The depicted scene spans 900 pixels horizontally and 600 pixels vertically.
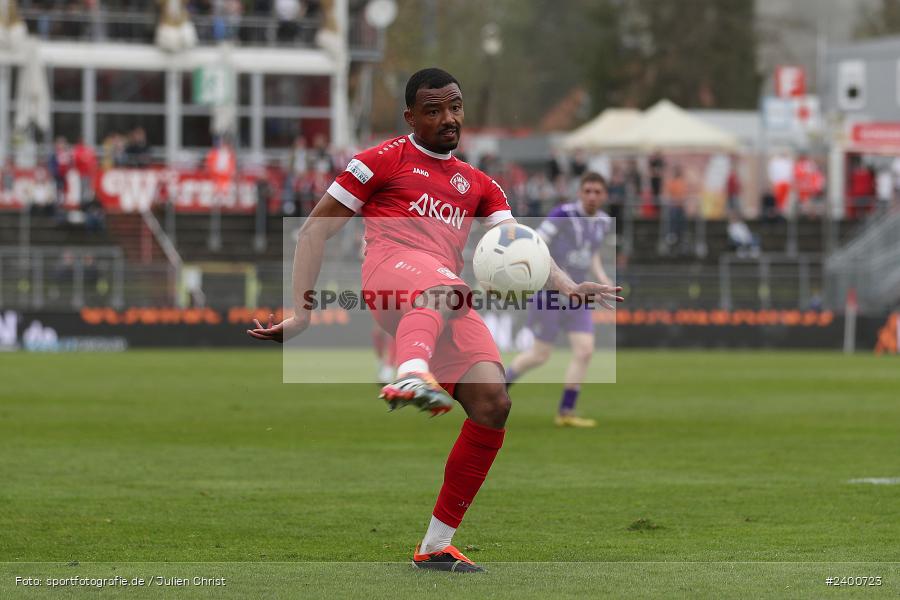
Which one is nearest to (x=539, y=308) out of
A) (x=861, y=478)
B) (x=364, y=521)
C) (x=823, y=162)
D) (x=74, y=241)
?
(x=861, y=478)

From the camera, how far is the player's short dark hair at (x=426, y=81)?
26.6 ft

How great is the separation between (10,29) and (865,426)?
31822mm

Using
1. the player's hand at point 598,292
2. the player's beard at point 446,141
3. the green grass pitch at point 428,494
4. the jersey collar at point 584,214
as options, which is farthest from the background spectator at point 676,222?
the player's beard at point 446,141

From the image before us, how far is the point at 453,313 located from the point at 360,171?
2.71 ft

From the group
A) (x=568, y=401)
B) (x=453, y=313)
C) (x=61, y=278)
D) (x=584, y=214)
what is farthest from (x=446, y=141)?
(x=61, y=278)

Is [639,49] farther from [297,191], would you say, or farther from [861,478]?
[861,478]

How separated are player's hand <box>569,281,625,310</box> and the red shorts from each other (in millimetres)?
538

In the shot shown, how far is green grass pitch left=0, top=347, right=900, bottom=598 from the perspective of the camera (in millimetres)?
7945

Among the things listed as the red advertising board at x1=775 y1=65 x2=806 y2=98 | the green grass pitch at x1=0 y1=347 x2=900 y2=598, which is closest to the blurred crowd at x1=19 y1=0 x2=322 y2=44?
the red advertising board at x1=775 y1=65 x2=806 y2=98

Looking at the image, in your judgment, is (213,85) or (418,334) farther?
(213,85)

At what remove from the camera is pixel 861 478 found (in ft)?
40.2

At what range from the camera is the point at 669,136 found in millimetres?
42781

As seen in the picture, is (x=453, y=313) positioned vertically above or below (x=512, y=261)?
below

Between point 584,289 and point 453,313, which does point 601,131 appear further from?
point 453,313
